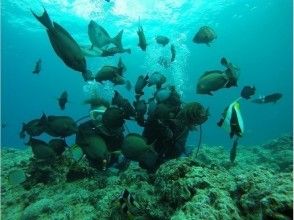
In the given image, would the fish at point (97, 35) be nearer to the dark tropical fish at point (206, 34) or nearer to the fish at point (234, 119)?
the dark tropical fish at point (206, 34)

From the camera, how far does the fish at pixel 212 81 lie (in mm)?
4570

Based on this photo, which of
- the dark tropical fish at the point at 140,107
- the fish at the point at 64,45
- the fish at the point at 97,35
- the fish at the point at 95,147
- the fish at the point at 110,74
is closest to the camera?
the fish at the point at 64,45

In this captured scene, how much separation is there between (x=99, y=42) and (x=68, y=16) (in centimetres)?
2889

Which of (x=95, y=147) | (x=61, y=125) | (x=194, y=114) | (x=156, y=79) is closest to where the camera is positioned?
(x=95, y=147)

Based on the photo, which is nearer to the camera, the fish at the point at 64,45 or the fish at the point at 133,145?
the fish at the point at 64,45

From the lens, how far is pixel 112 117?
4484 mm

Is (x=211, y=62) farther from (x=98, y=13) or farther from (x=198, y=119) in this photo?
(x=198, y=119)

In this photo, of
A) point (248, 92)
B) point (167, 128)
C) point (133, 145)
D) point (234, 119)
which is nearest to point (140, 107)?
point (167, 128)

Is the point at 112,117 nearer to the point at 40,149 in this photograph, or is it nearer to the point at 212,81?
the point at 40,149

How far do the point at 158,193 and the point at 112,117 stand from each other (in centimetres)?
146

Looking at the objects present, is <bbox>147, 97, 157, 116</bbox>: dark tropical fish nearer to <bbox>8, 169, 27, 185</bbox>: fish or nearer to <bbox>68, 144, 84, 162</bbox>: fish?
<bbox>68, 144, 84, 162</bbox>: fish

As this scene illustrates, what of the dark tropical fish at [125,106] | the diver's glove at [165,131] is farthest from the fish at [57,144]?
the diver's glove at [165,131]

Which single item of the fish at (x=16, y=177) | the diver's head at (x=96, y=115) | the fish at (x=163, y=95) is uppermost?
the fish at (x=163, y=95)

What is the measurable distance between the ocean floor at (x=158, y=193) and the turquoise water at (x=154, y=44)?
85.0 inches
